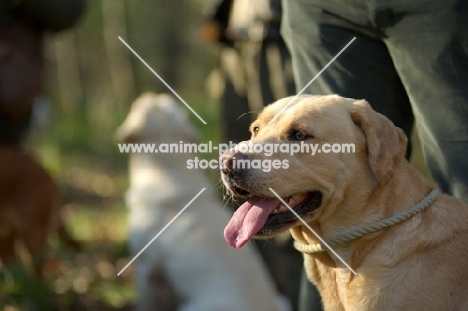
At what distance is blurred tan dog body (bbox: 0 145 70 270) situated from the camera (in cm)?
612

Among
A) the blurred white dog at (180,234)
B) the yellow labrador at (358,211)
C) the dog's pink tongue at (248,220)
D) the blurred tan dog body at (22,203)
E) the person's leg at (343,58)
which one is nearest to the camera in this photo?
the yellow labrador at (358,211)

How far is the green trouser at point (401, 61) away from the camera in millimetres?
2891

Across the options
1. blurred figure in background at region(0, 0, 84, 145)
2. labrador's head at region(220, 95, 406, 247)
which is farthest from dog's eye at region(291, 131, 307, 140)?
blurred figure in background at region(0, 0, 84, 145)

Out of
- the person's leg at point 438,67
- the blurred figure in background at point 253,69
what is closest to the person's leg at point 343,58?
the person's leg at point 438,67

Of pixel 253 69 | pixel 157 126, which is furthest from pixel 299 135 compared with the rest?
pixel 157 126

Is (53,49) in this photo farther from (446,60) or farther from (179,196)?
(446,60)

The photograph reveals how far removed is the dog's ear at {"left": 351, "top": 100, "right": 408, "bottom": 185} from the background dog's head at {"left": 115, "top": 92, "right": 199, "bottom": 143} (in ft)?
9.79

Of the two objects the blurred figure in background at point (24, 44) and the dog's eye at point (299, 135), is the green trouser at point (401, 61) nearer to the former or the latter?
the dog's eye at point (299, 135)

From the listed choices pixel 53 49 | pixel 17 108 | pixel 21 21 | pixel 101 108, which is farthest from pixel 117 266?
pixel 53 49

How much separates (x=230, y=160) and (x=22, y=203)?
12.5 feet

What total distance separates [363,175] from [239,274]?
2.19 metres

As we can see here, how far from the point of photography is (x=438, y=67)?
2.93m

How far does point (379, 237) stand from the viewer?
290 cm

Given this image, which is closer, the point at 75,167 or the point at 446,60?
the point at 446,60
